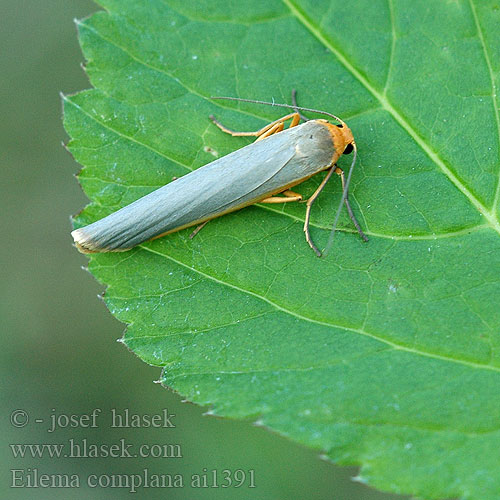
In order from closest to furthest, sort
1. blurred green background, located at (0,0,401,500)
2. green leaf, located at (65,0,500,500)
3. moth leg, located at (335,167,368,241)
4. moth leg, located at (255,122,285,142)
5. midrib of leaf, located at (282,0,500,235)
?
green leaf, located at (65,0,500,500) < midrib of leaf, located at (282,0,500,235) < moth leg, located at (335,167,368,241) < moth leg, located at (255,122,285,142) < blurred green background, located at (0,0,401,500)

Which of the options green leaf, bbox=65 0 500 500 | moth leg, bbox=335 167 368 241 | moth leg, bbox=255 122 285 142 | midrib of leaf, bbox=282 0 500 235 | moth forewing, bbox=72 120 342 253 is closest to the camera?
green leaf, bbox=65 0 500 500

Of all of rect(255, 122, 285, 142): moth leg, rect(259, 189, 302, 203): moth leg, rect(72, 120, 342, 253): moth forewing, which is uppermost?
rect(255, 122, 285, 142): moth leg

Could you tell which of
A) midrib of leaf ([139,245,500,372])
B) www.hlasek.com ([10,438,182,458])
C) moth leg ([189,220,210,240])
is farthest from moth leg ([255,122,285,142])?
www.hlasek.com ([10,438,182,458])

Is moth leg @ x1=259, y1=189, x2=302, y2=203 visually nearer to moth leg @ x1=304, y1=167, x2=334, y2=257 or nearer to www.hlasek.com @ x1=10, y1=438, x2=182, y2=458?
moth leg @ x1=304, y1=167, x2=334, y2=257

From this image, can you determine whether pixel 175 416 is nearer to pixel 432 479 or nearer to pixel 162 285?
pixel 162 285

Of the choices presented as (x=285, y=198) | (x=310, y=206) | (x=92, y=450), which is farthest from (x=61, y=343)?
(x=310, y=206)

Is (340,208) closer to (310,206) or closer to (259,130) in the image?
(310,206)
